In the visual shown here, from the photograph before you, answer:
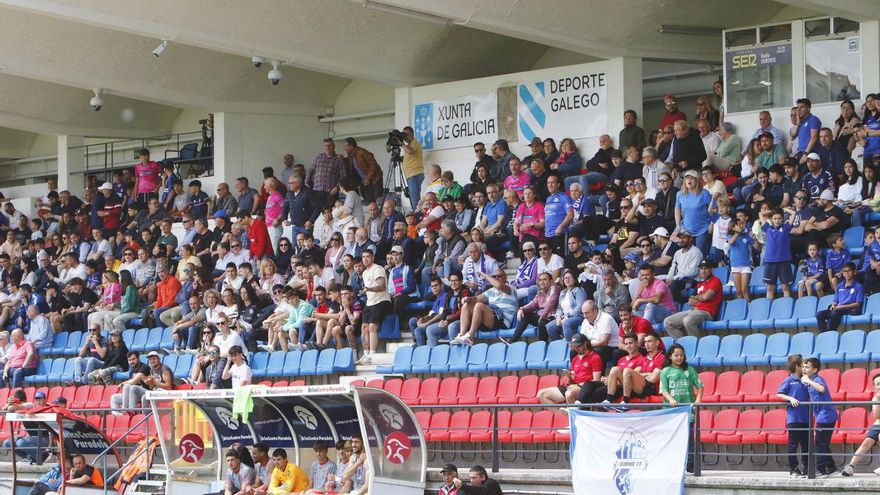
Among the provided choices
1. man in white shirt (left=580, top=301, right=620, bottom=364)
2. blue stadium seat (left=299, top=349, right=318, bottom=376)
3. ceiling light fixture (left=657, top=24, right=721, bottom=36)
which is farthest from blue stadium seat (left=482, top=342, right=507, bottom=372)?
ceiling light fixture (left=657, top=24, right=721, bottom=36)

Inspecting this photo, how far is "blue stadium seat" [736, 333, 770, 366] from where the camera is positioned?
52.6 ft

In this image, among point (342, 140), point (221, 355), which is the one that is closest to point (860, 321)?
point (221, 355)

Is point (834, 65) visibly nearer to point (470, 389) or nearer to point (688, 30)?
point (688, 30)

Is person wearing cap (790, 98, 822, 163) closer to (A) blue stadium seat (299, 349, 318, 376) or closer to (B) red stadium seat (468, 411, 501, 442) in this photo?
(B) red stadium seat (468, 411, 501, 442)

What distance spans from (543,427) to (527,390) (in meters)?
1.06

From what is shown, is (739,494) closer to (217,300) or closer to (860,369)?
(860,369)

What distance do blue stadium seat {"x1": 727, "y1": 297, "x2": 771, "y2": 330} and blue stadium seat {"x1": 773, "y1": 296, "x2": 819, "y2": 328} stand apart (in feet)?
0.99

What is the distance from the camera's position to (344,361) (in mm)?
19703

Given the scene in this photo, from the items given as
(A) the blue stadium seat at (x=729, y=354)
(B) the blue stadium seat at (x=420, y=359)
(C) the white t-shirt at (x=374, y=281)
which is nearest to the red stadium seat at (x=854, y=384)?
(A) the blue stadium seat at (x=729, y=354)

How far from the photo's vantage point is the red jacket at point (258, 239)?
2388 centimetres

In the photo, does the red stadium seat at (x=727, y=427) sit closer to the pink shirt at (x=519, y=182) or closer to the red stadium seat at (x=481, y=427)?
the red stadium seat at (x=481, y=427)

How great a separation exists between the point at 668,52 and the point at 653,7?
112cm

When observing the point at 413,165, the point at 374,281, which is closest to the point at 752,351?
the point at 374,281

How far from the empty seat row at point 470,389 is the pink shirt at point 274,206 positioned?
6957mm
